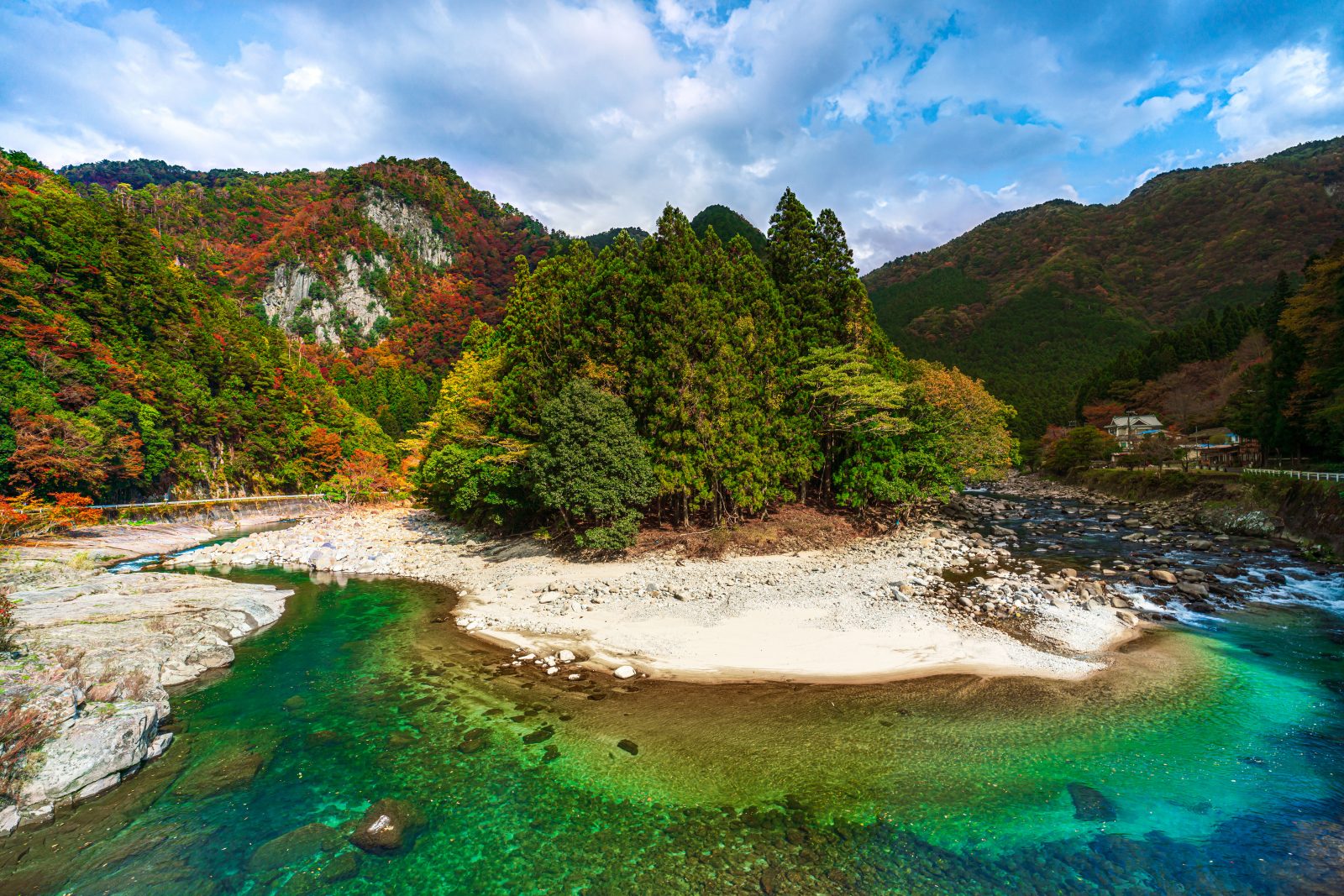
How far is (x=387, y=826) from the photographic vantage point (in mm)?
7137

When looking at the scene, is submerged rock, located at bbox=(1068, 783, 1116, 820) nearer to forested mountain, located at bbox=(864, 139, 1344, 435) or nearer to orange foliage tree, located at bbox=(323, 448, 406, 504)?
orange foliage tree, located at bbox=(323, 448, 406, 504)

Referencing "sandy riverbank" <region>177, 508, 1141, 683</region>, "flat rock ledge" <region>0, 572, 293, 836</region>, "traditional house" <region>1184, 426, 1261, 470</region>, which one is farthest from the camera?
"traditional house" <region>1184, 426, 1261, 470</region>

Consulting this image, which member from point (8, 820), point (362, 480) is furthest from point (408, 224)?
point (8, 820)

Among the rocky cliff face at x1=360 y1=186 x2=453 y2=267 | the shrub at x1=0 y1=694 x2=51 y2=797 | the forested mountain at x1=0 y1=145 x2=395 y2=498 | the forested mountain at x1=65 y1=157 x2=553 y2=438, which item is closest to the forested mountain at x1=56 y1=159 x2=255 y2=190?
the forested mountain at x1=65 y1=157 x2=553 y2=438

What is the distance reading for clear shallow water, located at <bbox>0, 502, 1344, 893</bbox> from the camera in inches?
248

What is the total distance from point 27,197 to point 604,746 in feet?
179

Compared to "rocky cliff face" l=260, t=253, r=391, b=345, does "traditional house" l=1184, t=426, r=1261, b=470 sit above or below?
below

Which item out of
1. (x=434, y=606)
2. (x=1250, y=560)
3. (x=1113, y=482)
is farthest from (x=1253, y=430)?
(x=434, y=606)

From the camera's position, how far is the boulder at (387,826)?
6.87 metres

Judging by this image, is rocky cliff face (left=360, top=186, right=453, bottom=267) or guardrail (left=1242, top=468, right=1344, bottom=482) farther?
rocky cliff face (left=360, top=186, right=453, bottom=267)

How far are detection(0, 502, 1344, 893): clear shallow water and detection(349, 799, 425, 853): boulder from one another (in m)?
0.17

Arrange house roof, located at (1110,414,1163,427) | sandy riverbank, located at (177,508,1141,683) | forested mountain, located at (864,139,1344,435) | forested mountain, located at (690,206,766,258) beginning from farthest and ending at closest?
1. forested mountain, located at (864,139,1344,435)
2. forested mountain, located at (690,206,766,258)
3. house roof, located at (1110,414,1163,427)
4. sandy riverbank, located at (177,508,1141,683)

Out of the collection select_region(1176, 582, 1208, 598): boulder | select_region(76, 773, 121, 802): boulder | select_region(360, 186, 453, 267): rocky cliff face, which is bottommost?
select_region(1176, 582, 1208, 598): boulder

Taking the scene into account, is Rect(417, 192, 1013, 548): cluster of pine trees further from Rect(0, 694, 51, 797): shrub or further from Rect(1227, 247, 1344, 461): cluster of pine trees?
Rect(1227, 247, 1344, 461): cluster of pine trees
